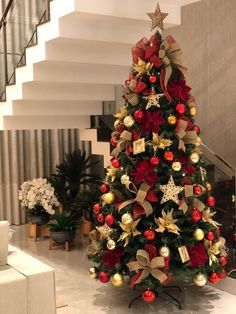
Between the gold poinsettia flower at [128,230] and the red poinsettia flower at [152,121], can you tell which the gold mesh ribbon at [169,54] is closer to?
the red poinsettia flower at [152,121]

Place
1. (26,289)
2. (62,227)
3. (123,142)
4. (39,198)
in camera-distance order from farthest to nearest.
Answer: (39,198) < (62,227) < (123,142) < (26,289)

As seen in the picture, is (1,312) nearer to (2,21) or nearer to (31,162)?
(2,21)

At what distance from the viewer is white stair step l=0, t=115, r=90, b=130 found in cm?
566

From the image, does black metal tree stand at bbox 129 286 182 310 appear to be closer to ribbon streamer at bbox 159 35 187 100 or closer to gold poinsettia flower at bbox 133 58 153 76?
ribbon streamer at bbox 159 35 187 100

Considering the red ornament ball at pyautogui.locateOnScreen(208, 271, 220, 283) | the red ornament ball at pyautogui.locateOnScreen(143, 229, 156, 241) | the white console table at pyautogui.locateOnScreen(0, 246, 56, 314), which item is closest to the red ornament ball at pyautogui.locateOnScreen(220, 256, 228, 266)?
the red ornament ball at pyautogui.locateOnScreen(208, 271, 220, 283)

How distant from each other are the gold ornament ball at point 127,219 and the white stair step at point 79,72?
5.73 ft

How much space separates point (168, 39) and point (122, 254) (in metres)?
1.82

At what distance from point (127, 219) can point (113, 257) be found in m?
0.41

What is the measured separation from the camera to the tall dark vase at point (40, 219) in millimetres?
6102

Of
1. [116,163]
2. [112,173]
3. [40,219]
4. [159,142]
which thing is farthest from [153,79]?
[40,219]

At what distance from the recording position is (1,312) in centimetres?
286

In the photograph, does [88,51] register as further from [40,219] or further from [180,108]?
[40,219]

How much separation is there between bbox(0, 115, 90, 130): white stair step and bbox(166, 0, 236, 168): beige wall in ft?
4.98

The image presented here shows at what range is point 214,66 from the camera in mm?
5934
